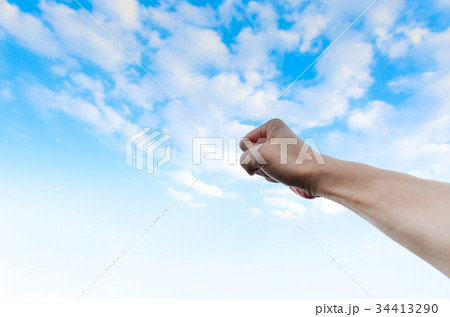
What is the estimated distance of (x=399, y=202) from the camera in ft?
3.28

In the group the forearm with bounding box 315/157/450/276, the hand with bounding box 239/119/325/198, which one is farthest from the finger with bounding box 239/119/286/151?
the forearm with bounding box 315/157/450/276

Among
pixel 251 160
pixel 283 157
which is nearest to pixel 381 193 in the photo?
pixel 283 157

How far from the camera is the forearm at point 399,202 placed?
884mm

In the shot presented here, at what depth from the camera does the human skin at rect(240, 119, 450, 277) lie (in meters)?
0.89

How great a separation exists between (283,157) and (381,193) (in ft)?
1.48

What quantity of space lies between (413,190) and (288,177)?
1.62 feet

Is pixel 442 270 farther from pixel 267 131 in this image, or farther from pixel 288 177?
pixel 267 131

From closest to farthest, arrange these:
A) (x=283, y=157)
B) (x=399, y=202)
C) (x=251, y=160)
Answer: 1. (x=399, y=202)
2. (x=283, y=157)
3. (x=251, y=160)

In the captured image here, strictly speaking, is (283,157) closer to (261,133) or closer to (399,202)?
A: (261,133)

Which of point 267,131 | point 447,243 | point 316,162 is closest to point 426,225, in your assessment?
point 447,243

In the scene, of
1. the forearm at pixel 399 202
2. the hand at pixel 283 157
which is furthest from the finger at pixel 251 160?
the forearm at pixel 399 202

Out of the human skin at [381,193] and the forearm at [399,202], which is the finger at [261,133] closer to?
the human skin at [381,193]

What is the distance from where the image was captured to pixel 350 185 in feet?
3.76

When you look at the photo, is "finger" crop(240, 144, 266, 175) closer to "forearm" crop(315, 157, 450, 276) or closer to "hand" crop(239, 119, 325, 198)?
"hand" crop(239, 119, 325, 198)
